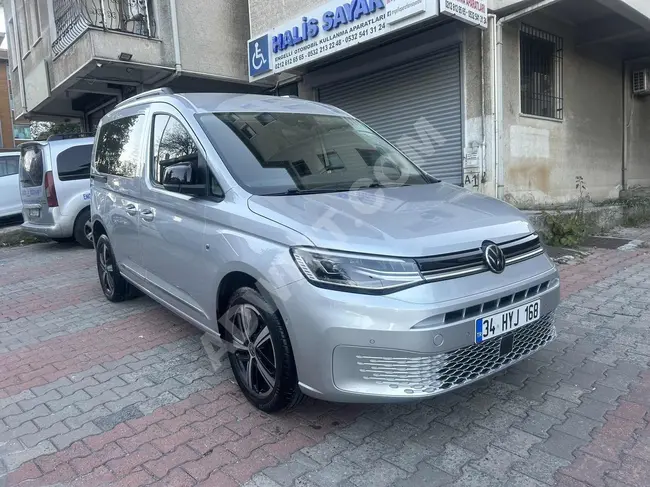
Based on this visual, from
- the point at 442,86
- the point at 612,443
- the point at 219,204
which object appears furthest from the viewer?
the point at 442,86

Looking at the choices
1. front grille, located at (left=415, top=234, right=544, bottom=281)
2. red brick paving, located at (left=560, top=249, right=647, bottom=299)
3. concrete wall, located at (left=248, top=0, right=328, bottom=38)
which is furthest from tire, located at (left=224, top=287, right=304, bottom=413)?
concrete wall, located at (left=248, top=0, right=328, bottom=38)

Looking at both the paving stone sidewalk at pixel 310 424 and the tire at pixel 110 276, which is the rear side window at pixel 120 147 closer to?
the tire at pixel 110 276

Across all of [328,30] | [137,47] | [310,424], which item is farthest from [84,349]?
[137,47]

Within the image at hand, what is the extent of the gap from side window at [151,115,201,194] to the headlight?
118 centimetres

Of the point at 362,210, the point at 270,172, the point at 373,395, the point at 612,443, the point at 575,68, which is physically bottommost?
the point at 612,443

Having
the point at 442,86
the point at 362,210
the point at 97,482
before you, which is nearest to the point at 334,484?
the point at 97,482

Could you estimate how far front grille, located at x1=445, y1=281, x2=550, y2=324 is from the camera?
2471 mm

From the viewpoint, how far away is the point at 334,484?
94.6 inches

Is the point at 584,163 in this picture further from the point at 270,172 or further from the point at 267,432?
the point at 267,432

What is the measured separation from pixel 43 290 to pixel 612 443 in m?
6.21

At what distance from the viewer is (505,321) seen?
266 centimetres

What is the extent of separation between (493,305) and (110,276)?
420 cm

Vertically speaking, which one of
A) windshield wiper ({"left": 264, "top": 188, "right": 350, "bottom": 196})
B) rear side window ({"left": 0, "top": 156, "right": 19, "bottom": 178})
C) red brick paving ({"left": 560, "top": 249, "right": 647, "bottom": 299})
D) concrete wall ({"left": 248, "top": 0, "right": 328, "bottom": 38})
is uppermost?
concrete wall ({"left": 248, "top": 0, "right": 328, "bottom": 38})

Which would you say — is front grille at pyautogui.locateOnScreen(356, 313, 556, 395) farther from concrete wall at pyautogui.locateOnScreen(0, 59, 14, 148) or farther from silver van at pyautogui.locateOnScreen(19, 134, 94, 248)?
concrete wall at pyautogui.locateOnScreen(0, 59, 14, 148)
